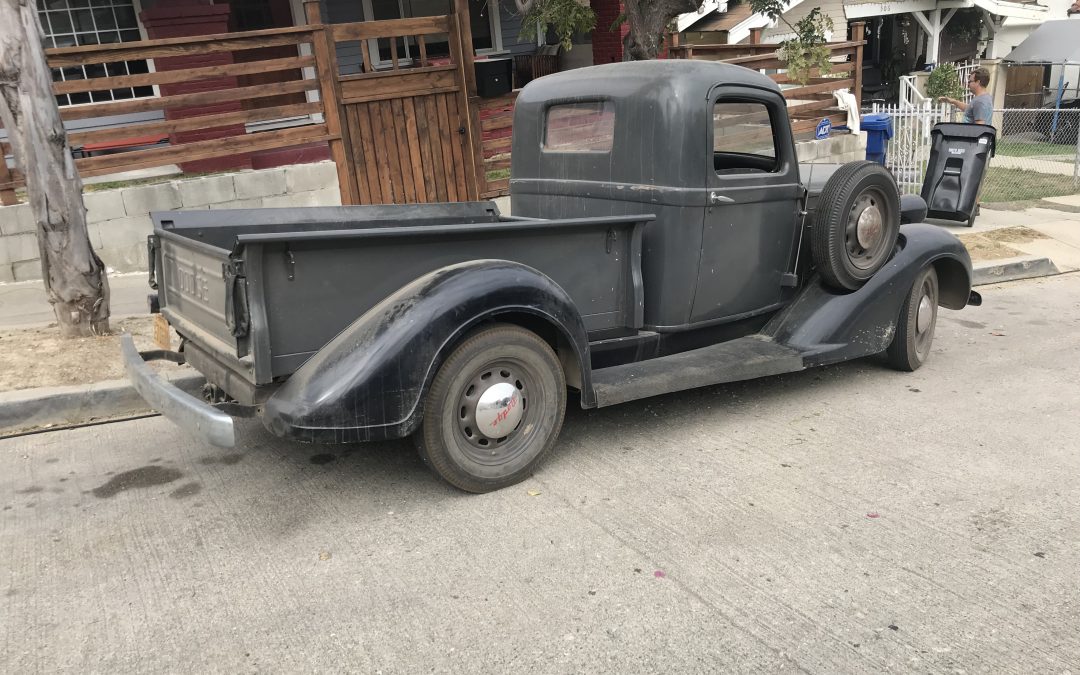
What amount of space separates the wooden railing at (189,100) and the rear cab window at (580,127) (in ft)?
14.6

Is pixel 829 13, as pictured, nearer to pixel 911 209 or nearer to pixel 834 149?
pixel 834 149

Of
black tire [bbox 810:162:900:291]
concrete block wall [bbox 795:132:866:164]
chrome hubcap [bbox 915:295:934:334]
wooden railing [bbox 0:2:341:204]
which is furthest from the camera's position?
concrete block wall [bbox 795:132:866:164]

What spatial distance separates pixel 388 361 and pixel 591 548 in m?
1.11

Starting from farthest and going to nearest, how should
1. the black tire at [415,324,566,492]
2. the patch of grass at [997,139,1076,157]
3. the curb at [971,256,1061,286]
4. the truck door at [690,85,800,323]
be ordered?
the patch of grass at [997,139,1076,157] → the curb at [971,256,1061,286] → the truck door at [690,85,800,323] → the black tire at [415,324,566,492]

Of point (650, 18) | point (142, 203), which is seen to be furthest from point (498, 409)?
point (142, 203)

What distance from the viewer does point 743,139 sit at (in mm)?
5008

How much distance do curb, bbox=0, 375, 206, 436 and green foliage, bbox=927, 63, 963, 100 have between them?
58.8ft

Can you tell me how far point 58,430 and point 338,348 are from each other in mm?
2434

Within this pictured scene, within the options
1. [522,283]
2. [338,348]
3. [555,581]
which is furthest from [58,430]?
[555,581]

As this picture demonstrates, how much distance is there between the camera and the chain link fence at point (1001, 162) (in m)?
12.2

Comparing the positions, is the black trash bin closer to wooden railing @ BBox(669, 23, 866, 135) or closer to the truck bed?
wooden railing @ BBox(669, 23, 866, 135)

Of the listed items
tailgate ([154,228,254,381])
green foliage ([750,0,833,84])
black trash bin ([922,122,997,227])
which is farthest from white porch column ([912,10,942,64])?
tailgate ([154,228,254,381])

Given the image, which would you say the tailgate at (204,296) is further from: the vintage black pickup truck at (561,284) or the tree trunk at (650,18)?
the tree trunk at (650,18)

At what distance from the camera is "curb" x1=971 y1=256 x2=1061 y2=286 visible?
330 inches
